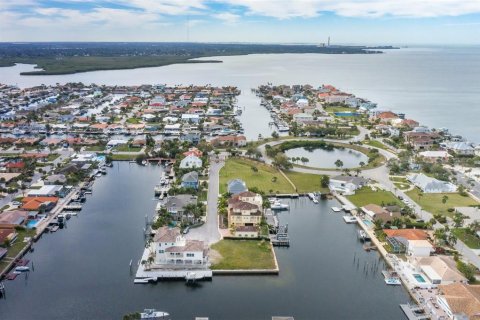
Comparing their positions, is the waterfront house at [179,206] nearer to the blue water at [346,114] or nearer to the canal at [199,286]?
the canal at [199,286]

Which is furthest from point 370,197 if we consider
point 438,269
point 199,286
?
point 199,286

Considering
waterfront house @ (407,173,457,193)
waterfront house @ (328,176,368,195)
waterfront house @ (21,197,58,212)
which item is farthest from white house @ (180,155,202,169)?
waterfront house @ (407,173,457,193)

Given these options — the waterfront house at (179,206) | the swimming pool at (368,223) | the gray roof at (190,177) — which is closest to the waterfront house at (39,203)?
the waterfront house at (179,206)

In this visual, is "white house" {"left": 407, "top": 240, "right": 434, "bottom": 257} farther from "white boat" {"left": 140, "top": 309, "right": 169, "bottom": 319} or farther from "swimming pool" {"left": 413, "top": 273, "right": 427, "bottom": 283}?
"white boat" {"left": 140, "top": 309, "right": 169, "bottom": 319}

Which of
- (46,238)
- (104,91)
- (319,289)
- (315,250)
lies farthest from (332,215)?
(104,91)

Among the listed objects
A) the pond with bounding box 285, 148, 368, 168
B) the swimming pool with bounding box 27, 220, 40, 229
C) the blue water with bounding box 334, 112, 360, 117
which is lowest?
the swimming pool with bounding box 27, 220, 40, 229
